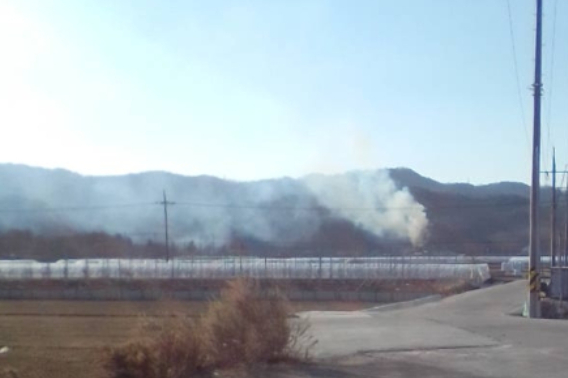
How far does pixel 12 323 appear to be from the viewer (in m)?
37.6

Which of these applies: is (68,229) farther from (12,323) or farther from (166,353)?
(166,353)

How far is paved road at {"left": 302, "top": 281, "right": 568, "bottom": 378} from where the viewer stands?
60.7 ft

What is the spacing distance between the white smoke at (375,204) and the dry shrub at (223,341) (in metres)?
94.6

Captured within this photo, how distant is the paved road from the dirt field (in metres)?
1.89

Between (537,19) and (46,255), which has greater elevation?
(537,19)

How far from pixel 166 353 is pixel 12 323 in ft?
70.6

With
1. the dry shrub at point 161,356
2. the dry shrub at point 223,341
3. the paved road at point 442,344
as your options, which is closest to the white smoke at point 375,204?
the paved road at point 442,344

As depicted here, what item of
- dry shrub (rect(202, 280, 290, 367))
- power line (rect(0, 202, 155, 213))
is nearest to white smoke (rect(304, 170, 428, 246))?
power line (rect(0, 202, 155, 213))

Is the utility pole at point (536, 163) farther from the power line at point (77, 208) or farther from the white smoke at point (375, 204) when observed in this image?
the power line at point (77, 208)

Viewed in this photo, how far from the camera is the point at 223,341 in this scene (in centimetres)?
1884

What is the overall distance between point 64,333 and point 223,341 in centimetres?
1557

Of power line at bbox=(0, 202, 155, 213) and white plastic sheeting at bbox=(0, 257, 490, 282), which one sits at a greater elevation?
power line at bbox=(0, 202, 155, 213)

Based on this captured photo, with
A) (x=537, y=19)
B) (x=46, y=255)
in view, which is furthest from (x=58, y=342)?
(x=46, y=255)

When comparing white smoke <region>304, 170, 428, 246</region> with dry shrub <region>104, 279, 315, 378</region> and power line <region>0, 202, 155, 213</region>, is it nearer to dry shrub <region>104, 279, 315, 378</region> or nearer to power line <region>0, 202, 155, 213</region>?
power line <region>0, 202, 155, 213</region>
